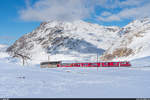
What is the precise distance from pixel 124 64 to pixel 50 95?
44506mm

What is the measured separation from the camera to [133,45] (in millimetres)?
98250

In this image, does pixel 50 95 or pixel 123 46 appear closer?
pixel 50 95

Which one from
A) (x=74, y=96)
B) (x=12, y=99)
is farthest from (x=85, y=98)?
(x=12, y=99)

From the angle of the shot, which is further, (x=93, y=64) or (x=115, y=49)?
(x=115, y=49)

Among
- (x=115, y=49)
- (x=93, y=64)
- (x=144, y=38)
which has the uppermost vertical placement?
(x=144, y=38)

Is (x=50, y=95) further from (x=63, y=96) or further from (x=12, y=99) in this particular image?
(x=12, y=99)

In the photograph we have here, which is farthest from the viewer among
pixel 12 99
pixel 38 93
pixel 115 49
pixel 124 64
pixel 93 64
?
pixel 115 49

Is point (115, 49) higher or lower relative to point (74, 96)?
higher

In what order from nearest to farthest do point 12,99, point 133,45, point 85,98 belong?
point 12,99 < point 85,98 < point 133,45

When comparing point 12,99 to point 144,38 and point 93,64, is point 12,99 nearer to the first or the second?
point 93,64

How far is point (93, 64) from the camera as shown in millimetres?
58406

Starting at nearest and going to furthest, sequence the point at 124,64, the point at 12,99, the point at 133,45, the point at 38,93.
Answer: the point at 12,99 < the point at 38,93 < the point at 124,64 < the point at 133,45

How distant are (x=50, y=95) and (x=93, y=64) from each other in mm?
48932

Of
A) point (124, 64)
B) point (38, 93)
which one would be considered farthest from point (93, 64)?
point (38, 93)
